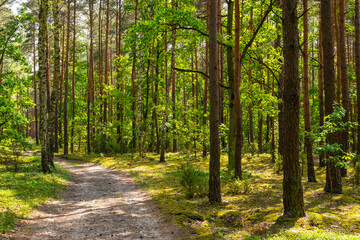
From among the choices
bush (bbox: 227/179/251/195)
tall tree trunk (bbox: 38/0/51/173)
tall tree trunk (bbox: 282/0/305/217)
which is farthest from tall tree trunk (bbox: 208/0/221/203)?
tall tree trunk (bbox: 38/0/51/173)

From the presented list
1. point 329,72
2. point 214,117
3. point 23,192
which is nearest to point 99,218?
point 23,192

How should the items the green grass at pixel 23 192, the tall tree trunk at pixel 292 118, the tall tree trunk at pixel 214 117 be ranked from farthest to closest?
the tall tree trunk at pixel 214 117 < the green grass at pixel 23 192 < the tall tree trunk at pixel 292 118

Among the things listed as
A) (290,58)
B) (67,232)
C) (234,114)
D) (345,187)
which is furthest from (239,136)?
(67,232)

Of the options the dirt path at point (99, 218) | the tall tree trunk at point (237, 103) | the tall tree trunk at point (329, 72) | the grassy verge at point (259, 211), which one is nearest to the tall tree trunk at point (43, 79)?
the dirt path at point (99, 218)

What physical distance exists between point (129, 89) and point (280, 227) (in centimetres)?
2588

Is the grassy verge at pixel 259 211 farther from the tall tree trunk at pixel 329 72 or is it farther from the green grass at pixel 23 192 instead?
the green grass at pixel 23 192

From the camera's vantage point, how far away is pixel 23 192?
9.83 m

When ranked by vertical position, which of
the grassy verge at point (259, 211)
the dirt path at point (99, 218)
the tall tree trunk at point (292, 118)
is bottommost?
the dirt path at point (99, 218)

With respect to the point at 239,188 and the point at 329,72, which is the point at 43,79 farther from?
the point at 329,72

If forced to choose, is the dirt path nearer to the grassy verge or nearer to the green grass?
the green grass

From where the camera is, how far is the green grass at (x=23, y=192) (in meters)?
7.51

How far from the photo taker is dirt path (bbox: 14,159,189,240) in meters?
6.73

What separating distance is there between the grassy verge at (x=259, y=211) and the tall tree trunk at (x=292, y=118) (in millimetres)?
422

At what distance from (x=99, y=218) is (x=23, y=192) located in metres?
3.71
